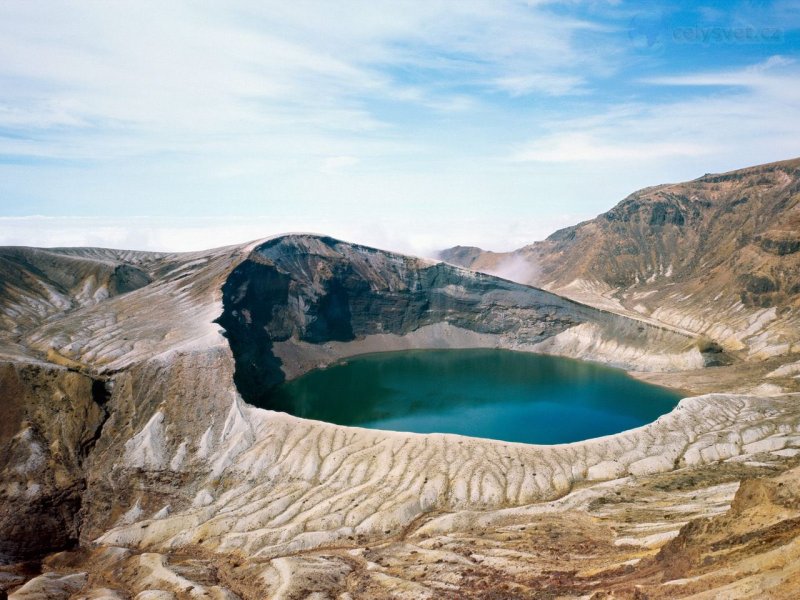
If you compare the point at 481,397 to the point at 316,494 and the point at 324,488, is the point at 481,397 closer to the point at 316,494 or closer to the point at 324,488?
the point at 324,488

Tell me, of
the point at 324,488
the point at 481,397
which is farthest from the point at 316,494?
the point at 481,397

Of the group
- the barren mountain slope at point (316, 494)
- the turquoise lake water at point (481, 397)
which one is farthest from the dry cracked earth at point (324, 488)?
the turquoise lake water at point (481, 397)

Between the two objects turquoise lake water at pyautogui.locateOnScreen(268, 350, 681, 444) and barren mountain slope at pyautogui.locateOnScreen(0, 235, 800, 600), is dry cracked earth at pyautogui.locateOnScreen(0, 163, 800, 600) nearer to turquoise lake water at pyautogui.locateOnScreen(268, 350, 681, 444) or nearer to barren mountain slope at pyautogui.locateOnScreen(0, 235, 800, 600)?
barren mountain slope at pyautogui.locateOnScreen(0, 235, 800, 600)

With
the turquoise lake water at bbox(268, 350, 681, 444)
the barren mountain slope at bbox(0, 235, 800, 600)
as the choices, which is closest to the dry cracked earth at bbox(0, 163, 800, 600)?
the barren mountain slope at bbox(0, 235, 800, 600)

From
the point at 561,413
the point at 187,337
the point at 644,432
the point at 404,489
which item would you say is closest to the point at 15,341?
the point at 187,337

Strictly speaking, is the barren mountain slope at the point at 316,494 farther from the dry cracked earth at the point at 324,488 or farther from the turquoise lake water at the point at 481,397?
the turquoise lake water at the point at 481,397
